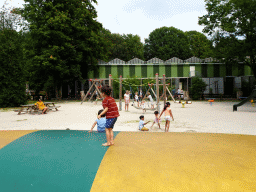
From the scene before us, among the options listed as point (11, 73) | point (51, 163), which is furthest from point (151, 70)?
point (51, 163)

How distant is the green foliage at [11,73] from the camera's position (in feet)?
69.0

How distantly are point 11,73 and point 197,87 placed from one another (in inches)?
922

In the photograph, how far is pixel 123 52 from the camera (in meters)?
47.0

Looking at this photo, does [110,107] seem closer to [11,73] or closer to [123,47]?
[11,73]

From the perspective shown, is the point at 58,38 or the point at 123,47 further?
the point at 123,47

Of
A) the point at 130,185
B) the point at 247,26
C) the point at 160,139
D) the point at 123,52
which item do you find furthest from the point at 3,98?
the point at 123,52

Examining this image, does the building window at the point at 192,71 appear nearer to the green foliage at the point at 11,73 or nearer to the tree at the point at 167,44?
the tree at the point at 167,44

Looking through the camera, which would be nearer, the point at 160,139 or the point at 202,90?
the point at 160,139

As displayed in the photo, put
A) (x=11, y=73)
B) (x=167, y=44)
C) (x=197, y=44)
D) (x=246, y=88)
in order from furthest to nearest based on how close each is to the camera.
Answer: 1. (x=197, y=44)
2. (x=167, y=44)
3. (x=246, y=88)
4. (x=11, y=73)

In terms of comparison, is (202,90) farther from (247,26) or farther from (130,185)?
(130,185)

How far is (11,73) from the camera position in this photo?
21.3 meters

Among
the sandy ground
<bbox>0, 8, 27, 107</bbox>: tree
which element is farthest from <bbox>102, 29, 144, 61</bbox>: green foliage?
the sandy ground

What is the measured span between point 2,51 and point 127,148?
2084 cm

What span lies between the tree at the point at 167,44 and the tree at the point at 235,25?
1899cm
